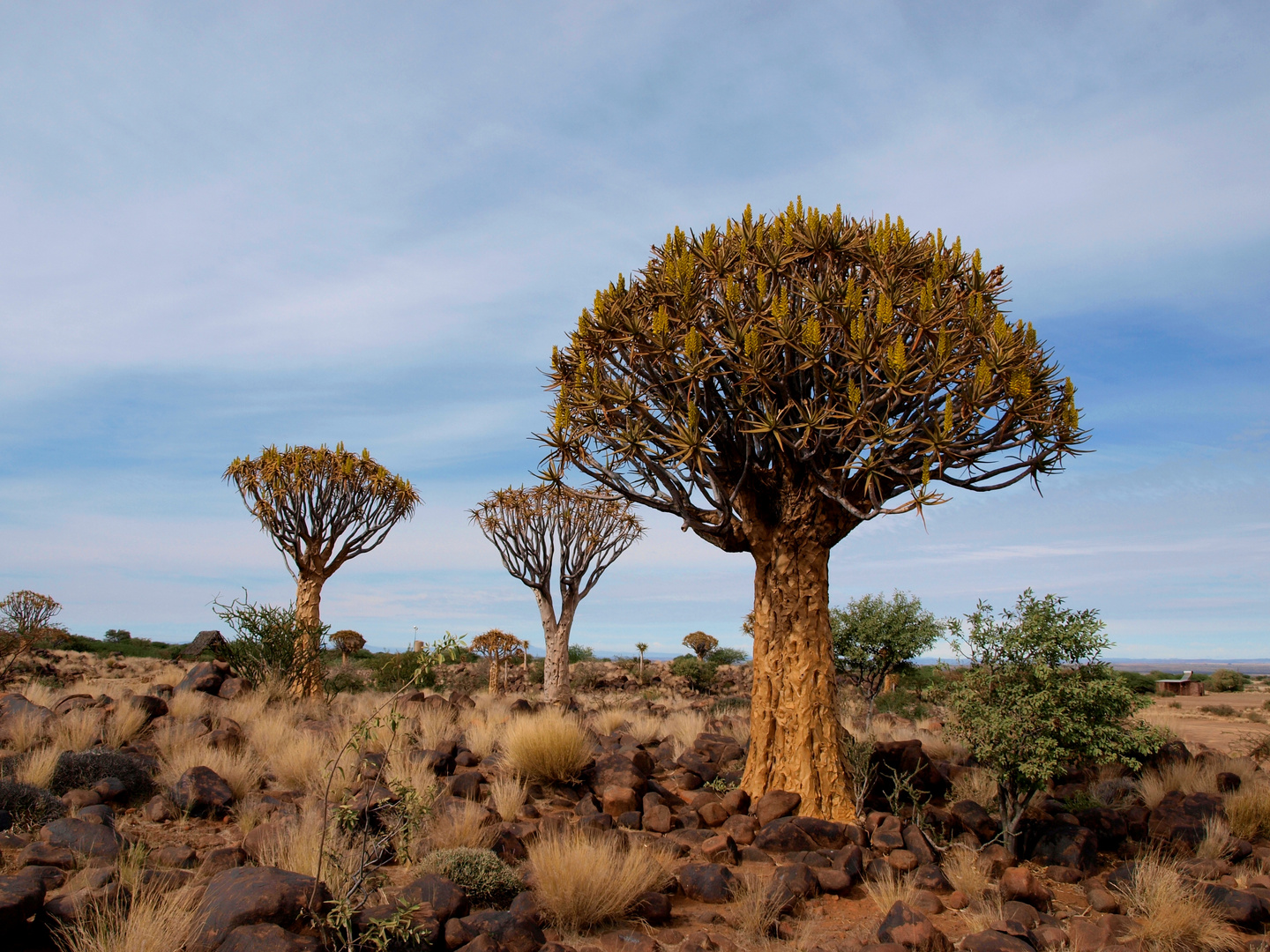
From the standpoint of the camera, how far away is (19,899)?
16.7ft

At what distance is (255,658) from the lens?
16047 mm

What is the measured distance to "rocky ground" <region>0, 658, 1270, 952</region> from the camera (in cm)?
546

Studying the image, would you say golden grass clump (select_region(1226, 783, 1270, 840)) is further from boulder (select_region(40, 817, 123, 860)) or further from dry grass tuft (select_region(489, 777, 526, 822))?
boulder (select_region(40, 817, 123, 860))

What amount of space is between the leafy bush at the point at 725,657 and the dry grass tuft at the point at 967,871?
2717cm

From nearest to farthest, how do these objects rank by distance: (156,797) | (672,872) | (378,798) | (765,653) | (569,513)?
(672,872)
(378,798)
(156,797)
(765,653)
(569,513)

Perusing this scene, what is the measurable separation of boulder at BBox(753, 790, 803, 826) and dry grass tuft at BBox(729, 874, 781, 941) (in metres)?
1.56

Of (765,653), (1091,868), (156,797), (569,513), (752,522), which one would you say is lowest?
(1091,868)

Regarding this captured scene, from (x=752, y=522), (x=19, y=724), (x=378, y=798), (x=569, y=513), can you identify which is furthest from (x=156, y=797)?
(x=569, y=513)

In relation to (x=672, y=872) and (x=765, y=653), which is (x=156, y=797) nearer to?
(x=672, y=872)

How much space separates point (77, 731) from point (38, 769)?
2038 mm

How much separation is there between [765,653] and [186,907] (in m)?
5.80

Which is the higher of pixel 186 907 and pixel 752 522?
pixel 752 522

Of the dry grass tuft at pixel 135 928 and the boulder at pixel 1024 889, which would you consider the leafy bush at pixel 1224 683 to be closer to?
the boulder at pixel 1024 889

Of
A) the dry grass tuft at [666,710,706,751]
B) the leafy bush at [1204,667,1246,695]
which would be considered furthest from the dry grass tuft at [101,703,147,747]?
the leafy bush at [1204,667,1246,695]
